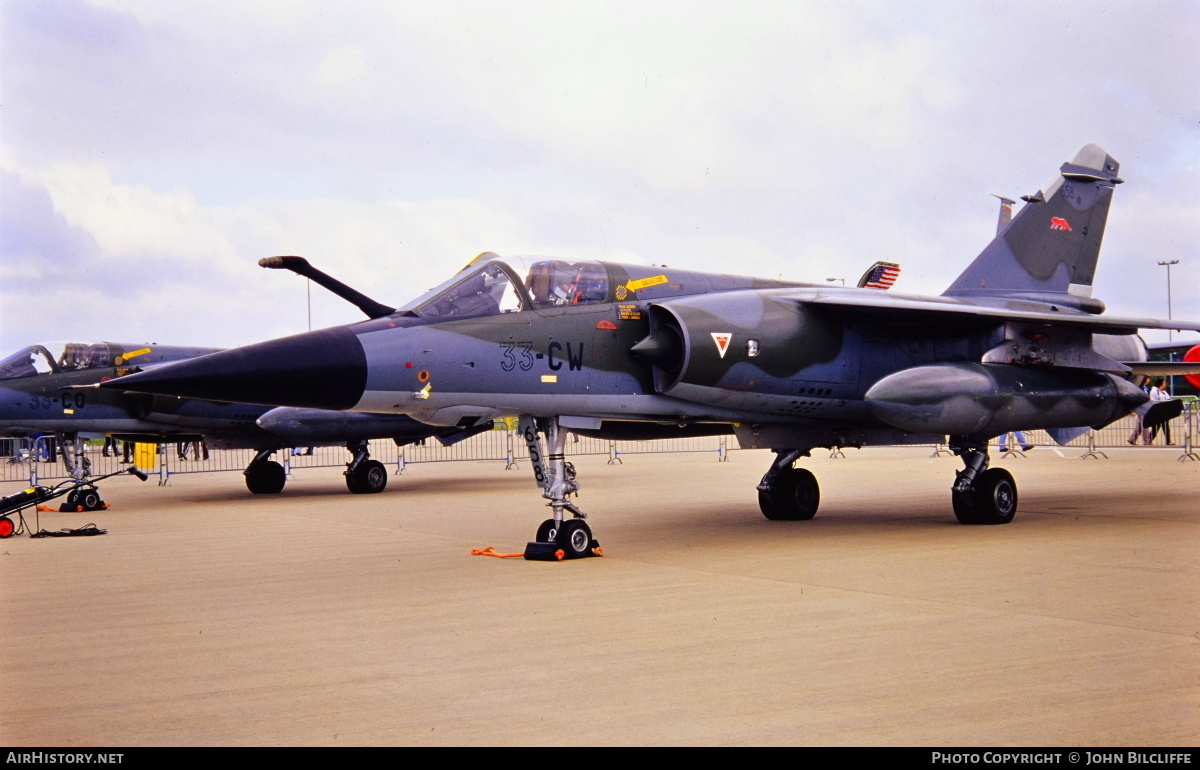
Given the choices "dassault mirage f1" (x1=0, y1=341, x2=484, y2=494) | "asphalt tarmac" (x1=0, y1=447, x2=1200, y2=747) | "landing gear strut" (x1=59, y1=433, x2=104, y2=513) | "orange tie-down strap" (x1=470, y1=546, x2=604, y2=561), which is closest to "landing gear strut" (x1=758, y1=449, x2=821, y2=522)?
"asphalt tarmac" (x1=0, y1=447, x2=1200, y2=747)

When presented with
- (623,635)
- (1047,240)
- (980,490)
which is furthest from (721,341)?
(1047,240)

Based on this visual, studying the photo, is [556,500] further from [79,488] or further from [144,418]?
[144,418]

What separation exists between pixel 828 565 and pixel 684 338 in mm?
2217

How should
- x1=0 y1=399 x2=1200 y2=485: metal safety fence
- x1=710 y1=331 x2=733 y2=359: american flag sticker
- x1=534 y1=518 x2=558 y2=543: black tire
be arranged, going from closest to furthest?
x1=534 y1=518 x2=558 y2=543: black tire, x1=710 y1=331 x2=733 y2=359: american flag sticker, x1=0 y1=399 x2=1200 y2=485: metal safety fence

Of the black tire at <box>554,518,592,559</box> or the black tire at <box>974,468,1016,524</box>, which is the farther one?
the black tire at <box>974,468,1016,524</box>

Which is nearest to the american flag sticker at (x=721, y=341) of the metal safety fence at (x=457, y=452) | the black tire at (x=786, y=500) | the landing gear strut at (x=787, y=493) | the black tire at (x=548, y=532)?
the black tire at (x=548, y=532)

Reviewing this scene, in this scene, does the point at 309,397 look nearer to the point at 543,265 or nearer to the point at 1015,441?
the point at 543,265

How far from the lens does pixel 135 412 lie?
1645 centimetres

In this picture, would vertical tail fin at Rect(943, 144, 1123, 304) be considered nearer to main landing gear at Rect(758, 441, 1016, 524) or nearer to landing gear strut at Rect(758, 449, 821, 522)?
main landing gear at Rect(758, 441, 1016, 524)

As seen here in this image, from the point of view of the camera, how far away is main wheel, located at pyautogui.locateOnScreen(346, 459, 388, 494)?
56.7 ft

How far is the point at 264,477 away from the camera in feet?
58.1

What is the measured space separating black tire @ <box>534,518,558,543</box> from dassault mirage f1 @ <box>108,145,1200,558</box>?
0.02m

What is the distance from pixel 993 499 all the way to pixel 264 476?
39.5 ft

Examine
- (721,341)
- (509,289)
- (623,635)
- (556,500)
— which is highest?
(509,289)
